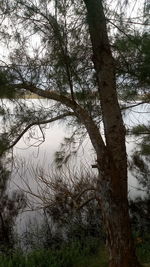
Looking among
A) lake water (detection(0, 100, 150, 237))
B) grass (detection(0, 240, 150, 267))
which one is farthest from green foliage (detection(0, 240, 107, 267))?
lake water (detection(0, 100, 150, 237))

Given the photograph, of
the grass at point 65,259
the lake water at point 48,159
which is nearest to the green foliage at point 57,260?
the grass at point 65,259

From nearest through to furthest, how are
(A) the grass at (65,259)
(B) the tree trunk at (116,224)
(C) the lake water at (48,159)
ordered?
(B) the tree trunk at (116,224) → (A) the grass at (65,259) → (C) the lake water at (48,159)

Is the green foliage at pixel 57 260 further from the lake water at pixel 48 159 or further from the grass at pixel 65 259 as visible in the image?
the lake water at pixel 48 159

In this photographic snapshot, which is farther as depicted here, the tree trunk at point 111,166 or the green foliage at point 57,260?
the green foliage at point 57,260

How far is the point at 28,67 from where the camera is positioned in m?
2.44

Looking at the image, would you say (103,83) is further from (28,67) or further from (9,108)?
(9,108)

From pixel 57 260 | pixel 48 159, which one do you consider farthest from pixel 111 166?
pixel 48 159

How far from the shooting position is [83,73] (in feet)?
8.38

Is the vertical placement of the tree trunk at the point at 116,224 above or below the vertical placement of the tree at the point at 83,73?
below

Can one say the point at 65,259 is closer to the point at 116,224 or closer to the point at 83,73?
the point at 116,224

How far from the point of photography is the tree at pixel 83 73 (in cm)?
212

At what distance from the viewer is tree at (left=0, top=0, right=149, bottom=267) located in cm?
212

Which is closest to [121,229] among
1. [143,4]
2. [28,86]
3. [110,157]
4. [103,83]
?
[110,157]

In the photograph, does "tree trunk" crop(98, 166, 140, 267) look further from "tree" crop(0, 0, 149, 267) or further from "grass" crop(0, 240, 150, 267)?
"grass" crop(0, 240, 150, 267)
